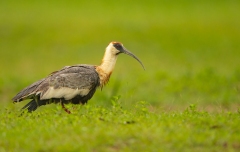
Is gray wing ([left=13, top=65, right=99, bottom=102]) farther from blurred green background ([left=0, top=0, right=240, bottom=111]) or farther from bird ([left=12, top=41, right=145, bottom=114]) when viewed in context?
blurred green background ([left=0, top=0, right=240, bottom=111])

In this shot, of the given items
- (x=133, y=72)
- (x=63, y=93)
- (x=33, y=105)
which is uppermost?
(x=63, y=93)

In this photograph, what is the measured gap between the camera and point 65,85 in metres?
10.5

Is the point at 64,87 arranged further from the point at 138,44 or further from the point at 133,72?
the point at 138,44

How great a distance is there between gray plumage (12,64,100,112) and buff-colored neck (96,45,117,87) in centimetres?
18

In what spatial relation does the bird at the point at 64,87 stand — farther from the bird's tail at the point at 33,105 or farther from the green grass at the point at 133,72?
the green grass at the point at 133,72

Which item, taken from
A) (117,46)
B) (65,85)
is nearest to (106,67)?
(117,46)

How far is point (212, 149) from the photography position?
7473 mm

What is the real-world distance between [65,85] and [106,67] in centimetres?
115

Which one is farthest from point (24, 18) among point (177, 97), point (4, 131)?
point (4, 131)

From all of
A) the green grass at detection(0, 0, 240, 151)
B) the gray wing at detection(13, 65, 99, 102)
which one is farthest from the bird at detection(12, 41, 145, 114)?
the green grass at detection(0, 0, 240, 151)

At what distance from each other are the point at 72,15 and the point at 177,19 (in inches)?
196

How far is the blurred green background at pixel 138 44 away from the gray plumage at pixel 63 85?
370cm

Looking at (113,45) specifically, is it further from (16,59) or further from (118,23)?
(118,23)

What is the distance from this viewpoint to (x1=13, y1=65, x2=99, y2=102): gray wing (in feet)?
33.4
